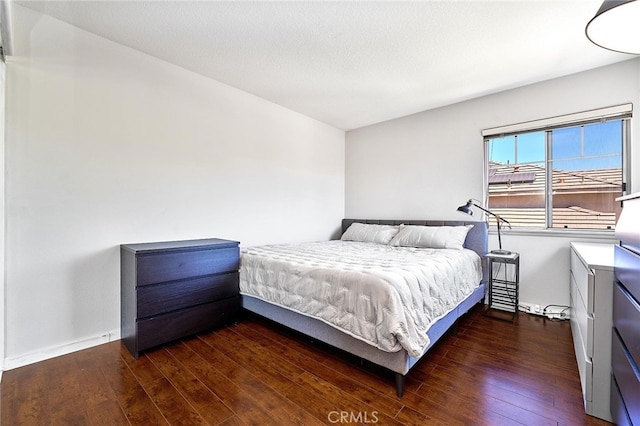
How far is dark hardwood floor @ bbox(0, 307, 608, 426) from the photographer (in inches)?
55.6

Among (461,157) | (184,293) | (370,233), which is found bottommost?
(184,293)

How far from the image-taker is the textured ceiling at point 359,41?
6.26 ft

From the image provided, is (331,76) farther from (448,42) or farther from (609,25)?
(609,25)

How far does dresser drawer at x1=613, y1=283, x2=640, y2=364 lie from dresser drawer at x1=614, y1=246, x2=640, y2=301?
0.04m

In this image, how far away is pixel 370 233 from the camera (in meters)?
3.88

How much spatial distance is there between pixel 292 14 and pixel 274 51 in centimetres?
50

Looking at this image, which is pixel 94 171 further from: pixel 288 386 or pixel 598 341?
pixel 598 341

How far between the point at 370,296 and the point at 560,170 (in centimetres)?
271

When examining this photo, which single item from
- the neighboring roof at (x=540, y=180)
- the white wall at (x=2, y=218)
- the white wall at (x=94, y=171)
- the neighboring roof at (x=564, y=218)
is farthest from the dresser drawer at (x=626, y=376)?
the white wall at (x=2, y=218)

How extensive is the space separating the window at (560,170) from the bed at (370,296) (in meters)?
0.79

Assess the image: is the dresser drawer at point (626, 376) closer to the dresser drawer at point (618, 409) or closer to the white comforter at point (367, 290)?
the dresser drawer at point (618, 409)

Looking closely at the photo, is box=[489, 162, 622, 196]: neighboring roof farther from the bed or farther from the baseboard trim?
the baseboard trim

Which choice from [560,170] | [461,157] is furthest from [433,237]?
[560,170]

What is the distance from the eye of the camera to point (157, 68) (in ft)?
8.43
